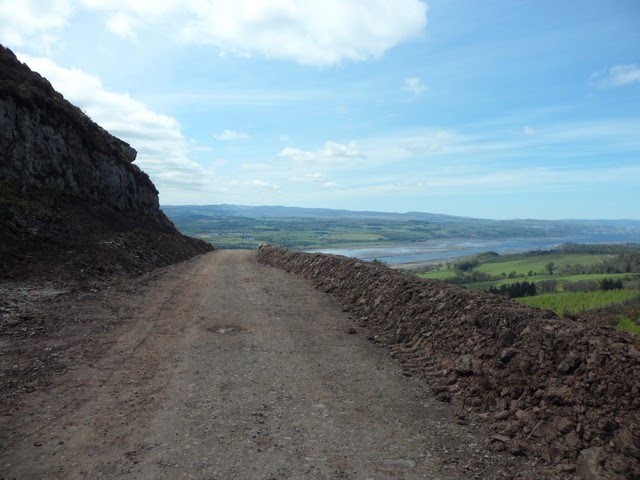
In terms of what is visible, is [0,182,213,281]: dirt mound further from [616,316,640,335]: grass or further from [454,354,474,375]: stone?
[616,316,640,335]: grass

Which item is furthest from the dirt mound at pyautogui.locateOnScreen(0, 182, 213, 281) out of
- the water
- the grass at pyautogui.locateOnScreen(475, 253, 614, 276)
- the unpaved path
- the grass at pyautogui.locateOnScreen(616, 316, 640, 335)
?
the grass at pyautogui.locateOnScreen(475, 253, 614, 276)

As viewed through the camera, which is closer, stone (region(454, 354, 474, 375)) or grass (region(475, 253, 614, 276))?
stone (region(454, 354, 474, 375))

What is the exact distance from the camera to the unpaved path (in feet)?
16.8

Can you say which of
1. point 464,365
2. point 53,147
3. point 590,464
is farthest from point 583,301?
point 53,147

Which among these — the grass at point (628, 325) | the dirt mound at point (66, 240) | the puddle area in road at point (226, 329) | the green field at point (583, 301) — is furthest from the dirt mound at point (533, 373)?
the dirt mound at point (66, 240)

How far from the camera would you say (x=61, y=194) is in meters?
24.3

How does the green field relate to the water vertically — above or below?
above

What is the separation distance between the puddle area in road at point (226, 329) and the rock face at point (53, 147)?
17050 millimetres

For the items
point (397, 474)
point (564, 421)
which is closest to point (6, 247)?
point (397, 474)

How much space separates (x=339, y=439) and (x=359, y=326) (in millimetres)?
6332

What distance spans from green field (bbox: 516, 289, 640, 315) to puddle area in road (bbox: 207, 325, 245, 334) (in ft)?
29.5

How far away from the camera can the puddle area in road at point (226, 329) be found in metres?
11.2

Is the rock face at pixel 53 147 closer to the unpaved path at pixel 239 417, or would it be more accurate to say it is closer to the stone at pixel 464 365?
the unpaved path at pixel 239 417

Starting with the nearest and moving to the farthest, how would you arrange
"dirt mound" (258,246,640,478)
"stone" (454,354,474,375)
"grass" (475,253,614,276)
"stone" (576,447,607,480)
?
"stone" (576,447,607,480) → "dirt mound" (258,246,640,478) → "stone" (454,354,474,375) → "grass" (475,253,614,276)
